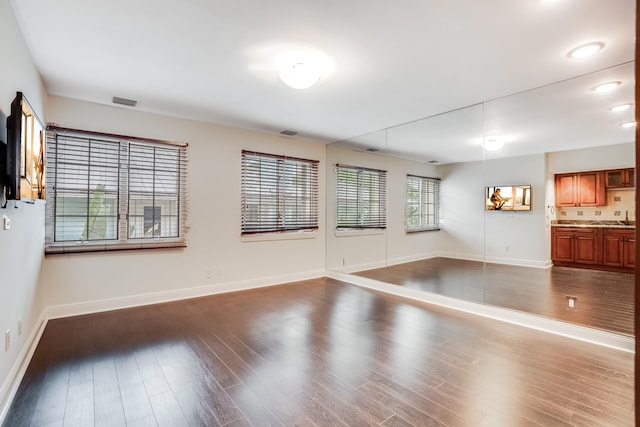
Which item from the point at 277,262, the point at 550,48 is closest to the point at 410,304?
the point at 277,262

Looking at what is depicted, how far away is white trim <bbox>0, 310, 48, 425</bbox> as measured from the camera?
1900 millimetres

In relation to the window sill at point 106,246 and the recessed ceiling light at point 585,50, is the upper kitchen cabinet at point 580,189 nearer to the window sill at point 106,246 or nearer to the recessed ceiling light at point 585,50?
the recessed ceiling light at point 585,50

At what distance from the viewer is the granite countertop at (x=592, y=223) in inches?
123

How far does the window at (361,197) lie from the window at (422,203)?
506 mm

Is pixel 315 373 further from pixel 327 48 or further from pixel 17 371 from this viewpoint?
pixel 327 48

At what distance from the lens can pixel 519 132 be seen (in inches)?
167

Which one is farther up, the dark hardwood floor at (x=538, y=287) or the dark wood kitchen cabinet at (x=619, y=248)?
the dark wood kitchen cabinet at (x=619, y=248)

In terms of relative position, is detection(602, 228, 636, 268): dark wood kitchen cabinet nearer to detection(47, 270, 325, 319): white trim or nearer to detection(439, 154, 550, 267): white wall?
detection(439, 154, 550, 267): white wall

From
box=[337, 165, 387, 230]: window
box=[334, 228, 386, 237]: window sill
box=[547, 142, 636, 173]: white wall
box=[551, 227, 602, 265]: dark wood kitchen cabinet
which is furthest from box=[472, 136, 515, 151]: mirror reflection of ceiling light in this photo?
box=[334, 228, 386, 237]: window sill

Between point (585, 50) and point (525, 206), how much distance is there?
2401mm

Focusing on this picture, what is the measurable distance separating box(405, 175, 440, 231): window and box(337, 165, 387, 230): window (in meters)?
0.51

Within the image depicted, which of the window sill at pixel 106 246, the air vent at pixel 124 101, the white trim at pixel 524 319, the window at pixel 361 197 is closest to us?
the white trim at pixel 524 319

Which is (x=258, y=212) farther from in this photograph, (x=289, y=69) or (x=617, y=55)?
(x=617, y=55)

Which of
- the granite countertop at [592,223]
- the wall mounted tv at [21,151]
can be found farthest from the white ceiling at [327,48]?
the granite countertop at [592,223]
